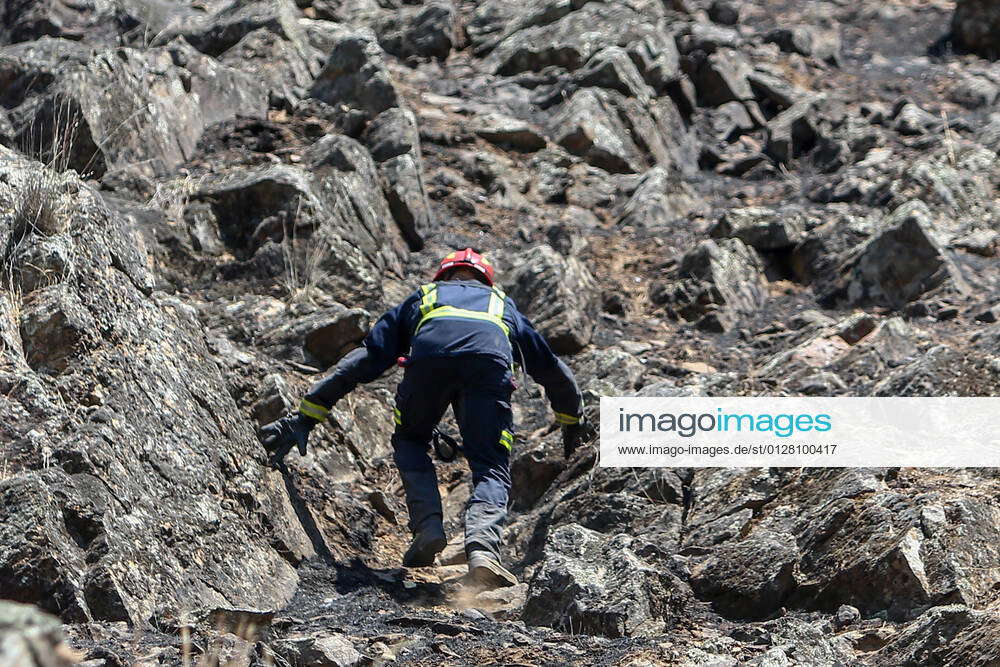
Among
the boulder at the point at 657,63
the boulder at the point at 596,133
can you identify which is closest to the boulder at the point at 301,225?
the boulder at the point at 596,133

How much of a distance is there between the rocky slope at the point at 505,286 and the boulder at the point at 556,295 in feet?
0.09

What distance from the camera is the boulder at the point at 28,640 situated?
5.10ft

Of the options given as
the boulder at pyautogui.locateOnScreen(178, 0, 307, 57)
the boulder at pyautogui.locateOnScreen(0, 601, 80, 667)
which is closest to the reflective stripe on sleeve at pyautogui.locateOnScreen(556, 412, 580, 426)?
the boulder at pyautogui.locateOnScreen(0, 601, 80, 667)

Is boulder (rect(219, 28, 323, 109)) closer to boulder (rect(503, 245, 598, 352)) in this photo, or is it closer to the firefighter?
boulder (rect(503, 245, 598, 352))

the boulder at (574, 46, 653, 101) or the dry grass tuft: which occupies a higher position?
the dry grass tuft

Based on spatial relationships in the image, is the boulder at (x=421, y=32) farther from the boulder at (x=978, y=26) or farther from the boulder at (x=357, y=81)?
the boulder at (x=978, y=26)

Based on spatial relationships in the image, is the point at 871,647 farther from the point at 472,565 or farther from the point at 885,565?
the point at 472,565

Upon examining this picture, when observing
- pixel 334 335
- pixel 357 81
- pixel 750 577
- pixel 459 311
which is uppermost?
pixel 459 311

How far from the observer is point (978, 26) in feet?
51.6

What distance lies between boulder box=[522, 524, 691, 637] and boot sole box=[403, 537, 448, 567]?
78 centimetres

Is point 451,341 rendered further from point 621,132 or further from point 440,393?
point 621,132

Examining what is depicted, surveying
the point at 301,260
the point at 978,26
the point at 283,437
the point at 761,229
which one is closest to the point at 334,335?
the point at 301,260

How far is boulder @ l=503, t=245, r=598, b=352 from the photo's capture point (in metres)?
8.20

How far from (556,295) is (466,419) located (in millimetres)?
2665
